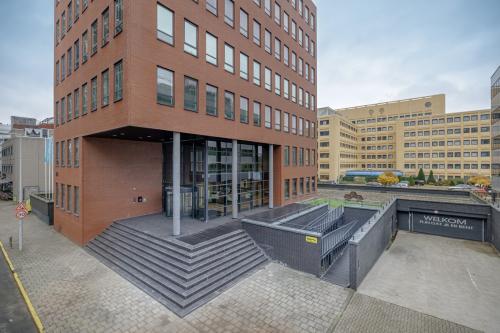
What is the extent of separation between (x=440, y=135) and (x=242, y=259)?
246ft

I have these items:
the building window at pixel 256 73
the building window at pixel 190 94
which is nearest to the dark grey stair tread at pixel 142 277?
the building window at pixel 190 94

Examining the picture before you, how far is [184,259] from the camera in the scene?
36.1ft

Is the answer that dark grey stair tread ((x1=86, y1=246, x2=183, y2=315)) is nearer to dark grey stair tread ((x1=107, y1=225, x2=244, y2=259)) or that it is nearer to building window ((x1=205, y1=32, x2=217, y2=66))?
dark grey stair tread ((x1=107, y1=225, x2=244, y2=259))

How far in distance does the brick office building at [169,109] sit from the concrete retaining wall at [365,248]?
356 inches

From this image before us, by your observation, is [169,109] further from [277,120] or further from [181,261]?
[277,120]

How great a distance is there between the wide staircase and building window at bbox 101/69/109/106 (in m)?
7.80

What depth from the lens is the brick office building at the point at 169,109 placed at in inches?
503

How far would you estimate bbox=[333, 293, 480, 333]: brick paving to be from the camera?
8.35m

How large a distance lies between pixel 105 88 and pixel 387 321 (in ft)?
58.1

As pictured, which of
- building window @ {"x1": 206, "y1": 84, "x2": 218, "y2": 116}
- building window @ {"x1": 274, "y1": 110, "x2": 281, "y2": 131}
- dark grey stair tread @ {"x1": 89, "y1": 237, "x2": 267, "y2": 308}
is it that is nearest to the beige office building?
building window @ {"x1": 274, "y1": 110, "x2": 281, "y2": 131}

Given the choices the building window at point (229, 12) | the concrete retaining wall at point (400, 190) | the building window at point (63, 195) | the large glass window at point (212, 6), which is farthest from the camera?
the concrete retaining wall at point (400, 190)

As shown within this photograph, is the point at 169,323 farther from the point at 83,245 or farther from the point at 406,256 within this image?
the point at 406,256

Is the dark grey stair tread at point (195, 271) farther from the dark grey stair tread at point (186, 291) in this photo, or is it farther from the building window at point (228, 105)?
the building window at point (228, 105)

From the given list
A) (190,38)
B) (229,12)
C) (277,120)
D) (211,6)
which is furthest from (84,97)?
(277,120)
